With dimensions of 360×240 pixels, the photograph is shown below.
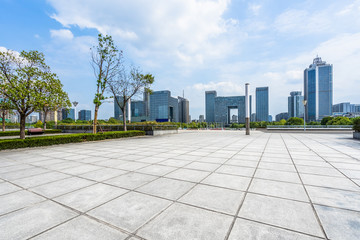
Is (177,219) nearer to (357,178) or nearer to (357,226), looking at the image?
(357,226)

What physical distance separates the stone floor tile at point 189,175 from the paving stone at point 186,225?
1.63 m

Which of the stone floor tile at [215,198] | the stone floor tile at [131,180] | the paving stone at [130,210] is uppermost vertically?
the stone floor tile at [215,198]

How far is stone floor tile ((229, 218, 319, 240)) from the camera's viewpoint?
2.24 m

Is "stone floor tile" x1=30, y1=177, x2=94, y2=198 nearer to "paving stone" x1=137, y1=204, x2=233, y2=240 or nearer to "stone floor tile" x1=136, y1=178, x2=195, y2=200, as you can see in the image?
"stone floor tile" x1=136, y1=178, x2=195, y2=200

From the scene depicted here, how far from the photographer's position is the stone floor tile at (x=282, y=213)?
2.48 m

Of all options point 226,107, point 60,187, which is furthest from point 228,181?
point 226,107

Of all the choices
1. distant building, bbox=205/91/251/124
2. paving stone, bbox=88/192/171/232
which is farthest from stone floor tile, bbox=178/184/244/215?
distant building, bbox=205/91/251/124

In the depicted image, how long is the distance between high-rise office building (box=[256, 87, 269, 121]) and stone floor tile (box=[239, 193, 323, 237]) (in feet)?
684

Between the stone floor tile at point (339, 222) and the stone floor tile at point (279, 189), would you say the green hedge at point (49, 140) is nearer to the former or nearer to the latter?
the stone floor tile at point (279, 189)

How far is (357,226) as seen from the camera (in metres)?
2.47

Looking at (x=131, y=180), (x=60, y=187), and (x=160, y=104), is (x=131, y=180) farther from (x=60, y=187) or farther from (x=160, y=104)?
(x=160, y=104)

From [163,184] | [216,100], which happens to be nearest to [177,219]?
[163,184]

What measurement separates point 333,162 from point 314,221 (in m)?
5.34

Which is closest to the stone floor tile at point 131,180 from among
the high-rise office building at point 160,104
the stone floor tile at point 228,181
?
the stone floor tile at point 228,181
